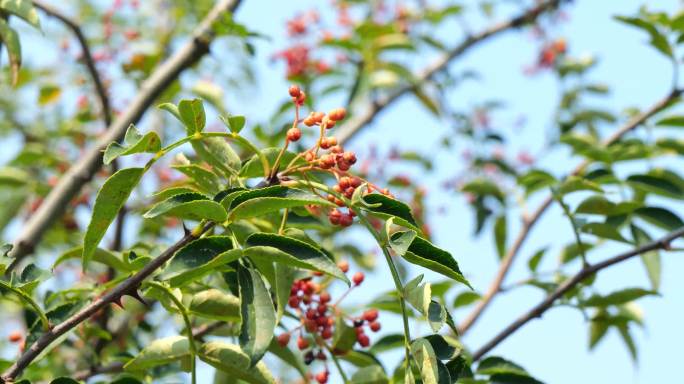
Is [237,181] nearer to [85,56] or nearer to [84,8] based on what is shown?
[85,56]

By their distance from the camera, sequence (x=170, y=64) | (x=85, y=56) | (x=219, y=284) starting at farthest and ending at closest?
(x=170, y=64), (x=85, y=56), (x=219, y=284)

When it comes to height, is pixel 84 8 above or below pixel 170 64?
above

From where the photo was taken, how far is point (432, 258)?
41.4 inches

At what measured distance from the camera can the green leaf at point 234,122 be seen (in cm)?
116

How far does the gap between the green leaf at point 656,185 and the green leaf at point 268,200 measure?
1.13 m

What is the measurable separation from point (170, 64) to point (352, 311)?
1.21m

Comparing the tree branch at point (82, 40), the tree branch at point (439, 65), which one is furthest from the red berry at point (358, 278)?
the tree branch at point (439, 65)

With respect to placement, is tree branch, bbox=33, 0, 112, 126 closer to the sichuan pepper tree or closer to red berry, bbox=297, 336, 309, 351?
the sichuan pepper tree

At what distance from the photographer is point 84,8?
4684mm

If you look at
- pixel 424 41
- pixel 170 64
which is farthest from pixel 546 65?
pixel 170 64

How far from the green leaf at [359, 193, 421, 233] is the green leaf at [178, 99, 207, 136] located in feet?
0.81

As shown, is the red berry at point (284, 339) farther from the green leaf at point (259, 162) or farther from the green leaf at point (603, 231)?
the green leaf at point (603, 231)

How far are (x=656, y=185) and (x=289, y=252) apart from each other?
3.97 feet

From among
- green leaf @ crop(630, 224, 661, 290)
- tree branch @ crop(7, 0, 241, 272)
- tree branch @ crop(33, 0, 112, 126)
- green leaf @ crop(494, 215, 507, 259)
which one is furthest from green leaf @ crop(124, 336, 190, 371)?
green leaf @ crop(494, 215, 507, 259)
